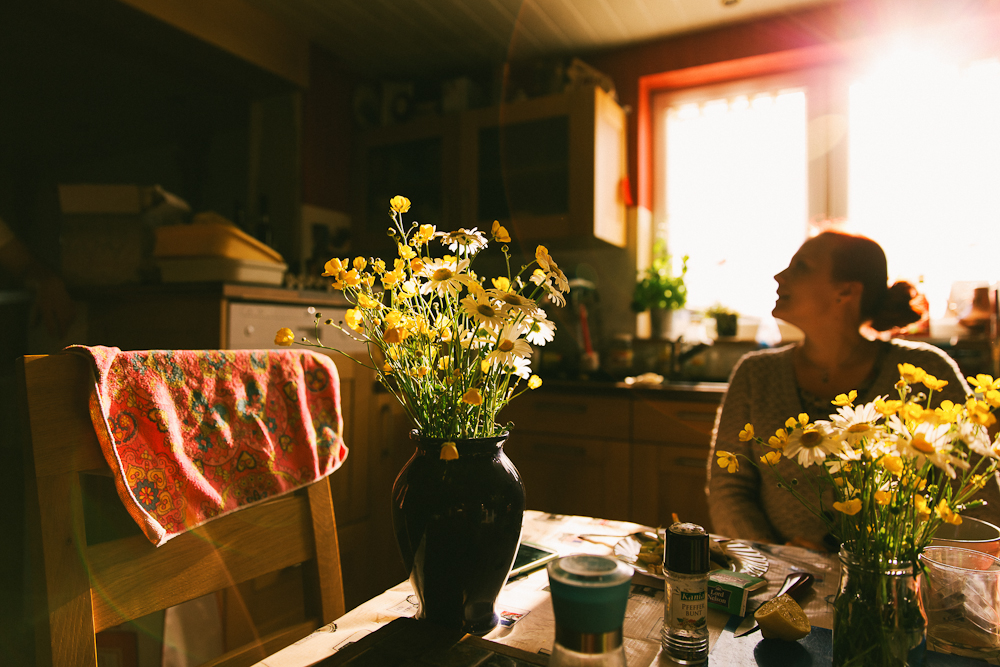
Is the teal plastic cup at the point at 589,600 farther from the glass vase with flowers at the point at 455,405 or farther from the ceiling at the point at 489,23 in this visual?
the ceiling at the point at 489,23

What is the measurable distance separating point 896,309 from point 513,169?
75.2 inches

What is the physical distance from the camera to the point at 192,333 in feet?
6.28

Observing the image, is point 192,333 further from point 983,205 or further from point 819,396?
point 983,205

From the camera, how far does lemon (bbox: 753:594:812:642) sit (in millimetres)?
623

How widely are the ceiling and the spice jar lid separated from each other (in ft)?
8.59

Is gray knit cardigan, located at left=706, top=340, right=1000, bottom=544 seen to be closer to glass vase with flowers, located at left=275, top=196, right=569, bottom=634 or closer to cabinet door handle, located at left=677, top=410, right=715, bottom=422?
cabinet door handle, located at left=677, top=410, right=715, bottom=422

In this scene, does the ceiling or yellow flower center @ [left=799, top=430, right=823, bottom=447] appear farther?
the ceiling

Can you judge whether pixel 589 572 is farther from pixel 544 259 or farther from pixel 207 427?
pixel 207 427

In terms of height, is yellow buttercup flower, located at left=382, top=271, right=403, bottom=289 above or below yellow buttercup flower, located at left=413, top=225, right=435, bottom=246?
below

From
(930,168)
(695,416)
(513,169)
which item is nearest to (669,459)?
(695,416)

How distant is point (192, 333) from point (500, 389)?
5.17 ft

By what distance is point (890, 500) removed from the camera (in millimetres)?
507

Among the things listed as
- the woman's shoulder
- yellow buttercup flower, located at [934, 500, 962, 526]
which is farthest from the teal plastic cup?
the woman's shoulder

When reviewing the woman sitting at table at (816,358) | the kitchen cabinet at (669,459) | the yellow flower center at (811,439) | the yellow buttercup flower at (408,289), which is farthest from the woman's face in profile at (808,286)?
the yellow buttercup flower at (408,289)
